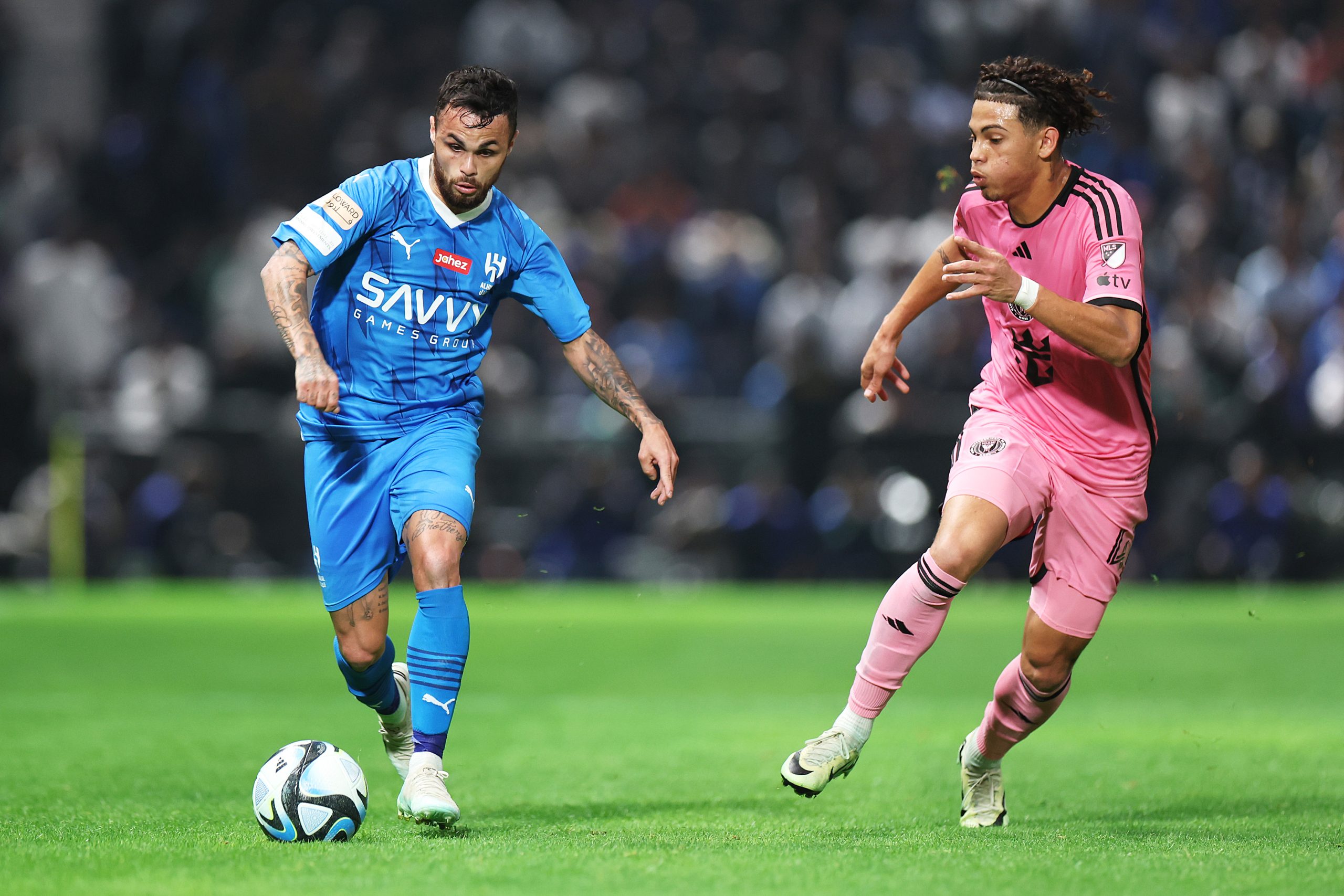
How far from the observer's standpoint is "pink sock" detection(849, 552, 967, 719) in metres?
5.55

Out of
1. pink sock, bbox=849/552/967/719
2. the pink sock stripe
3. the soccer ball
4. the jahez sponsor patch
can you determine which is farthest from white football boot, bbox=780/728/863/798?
the jahez sponsor patch

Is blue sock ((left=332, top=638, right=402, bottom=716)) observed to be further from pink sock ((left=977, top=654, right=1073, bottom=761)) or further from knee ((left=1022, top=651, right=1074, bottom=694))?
knee ((left=1022, top=651, right=1074, bottom=694))

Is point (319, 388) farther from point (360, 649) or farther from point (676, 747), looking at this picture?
point (676, 747)

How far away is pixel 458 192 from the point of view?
19.1 ft

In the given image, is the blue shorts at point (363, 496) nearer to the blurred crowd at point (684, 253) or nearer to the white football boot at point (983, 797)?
the white football boot at point (983, 797)

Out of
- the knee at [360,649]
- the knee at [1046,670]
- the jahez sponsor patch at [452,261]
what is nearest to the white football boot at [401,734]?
the knee at [360,649]

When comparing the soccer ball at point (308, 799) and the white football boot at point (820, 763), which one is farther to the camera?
the white football boot at point (820, 763)

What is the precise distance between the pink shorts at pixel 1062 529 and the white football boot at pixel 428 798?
208cm

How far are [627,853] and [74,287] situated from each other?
13266 millimetres

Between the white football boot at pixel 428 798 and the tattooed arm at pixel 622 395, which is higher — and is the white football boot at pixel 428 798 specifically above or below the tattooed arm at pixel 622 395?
below

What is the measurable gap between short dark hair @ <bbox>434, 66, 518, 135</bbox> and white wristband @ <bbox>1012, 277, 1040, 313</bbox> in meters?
1.90

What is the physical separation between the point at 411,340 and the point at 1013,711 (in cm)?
268

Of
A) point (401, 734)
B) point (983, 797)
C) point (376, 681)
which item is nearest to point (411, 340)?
point (376, 681)

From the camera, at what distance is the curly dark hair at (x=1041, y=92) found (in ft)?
18.7
